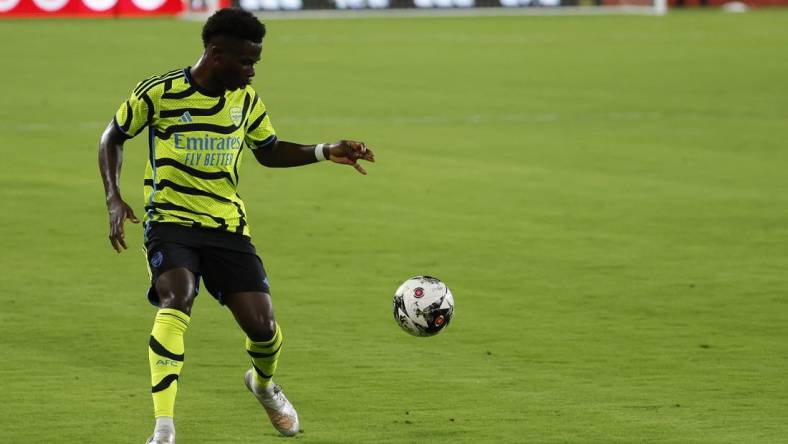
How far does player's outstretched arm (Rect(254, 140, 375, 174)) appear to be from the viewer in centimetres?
793

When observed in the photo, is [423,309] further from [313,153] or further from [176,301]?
[176,301]

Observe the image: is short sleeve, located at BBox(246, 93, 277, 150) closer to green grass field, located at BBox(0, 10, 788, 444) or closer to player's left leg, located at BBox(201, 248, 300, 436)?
player's left leg, located at BBox(201, 248, 300, 436)

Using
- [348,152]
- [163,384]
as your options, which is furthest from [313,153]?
[163,384]

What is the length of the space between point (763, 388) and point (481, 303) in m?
2.83

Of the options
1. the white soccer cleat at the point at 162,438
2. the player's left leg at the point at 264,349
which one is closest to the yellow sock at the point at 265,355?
the player's left leg at the point at 264,349

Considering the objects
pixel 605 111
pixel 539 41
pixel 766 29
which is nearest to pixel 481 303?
pixel 605 111

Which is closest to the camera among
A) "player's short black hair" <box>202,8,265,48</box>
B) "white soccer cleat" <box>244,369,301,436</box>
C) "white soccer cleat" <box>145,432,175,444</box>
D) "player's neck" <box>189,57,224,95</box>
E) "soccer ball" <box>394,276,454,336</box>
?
"white soccer cleat" <box>145,432,175,444</box>

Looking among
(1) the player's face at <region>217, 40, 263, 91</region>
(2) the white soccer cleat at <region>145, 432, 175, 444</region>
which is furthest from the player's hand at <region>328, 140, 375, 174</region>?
(2) the white soccer cleat at <region>145, 432, 175, 444</region>

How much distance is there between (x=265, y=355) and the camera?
785cm

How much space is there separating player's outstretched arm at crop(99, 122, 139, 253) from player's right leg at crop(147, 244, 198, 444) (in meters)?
0.26

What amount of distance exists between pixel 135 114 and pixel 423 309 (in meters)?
2.08

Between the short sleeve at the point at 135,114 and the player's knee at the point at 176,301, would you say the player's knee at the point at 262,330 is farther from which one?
the short sleeve at the point at 135,114

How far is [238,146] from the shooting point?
773 centimetres

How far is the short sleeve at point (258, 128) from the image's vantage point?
314 inches
